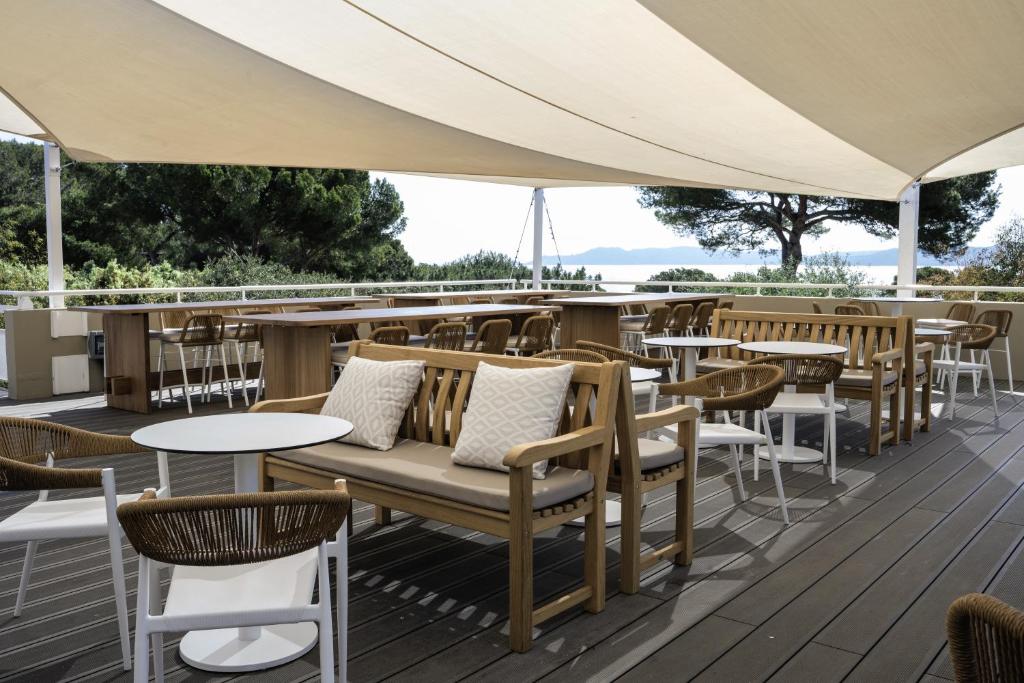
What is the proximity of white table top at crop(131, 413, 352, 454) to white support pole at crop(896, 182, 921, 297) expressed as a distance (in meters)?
10.2

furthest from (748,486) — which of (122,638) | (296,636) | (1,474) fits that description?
(1,474)

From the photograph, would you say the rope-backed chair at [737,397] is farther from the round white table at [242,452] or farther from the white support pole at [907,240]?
the white support pole at [907,240]

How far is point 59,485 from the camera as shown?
276 centimetres

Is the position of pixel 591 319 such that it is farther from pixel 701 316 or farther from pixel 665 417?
pixel 665 417

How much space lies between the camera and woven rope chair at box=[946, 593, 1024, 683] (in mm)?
1224

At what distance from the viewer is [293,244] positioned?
24.3m

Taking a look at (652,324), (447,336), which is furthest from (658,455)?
(652,324)

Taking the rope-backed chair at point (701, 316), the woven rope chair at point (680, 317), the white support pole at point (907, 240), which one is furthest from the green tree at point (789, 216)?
A: the woven rope chair at point (680, 317)

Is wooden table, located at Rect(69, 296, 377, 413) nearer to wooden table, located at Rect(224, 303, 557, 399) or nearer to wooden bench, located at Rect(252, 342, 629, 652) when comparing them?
wooden table, located at Rect(224, 303, 557, 399)

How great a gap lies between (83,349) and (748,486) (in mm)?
6933

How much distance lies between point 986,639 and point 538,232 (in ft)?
42.6

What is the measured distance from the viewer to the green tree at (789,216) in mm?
22234

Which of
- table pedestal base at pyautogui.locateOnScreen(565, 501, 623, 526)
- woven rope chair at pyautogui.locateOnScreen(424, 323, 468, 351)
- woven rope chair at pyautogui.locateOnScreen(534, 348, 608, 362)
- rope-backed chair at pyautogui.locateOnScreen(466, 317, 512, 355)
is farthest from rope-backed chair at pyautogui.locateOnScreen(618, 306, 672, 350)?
table pedestal base at pyautogui.locateOnScreen(565, 501, 623, 526)

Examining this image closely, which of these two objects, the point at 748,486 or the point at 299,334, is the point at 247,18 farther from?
the point at 748,486
